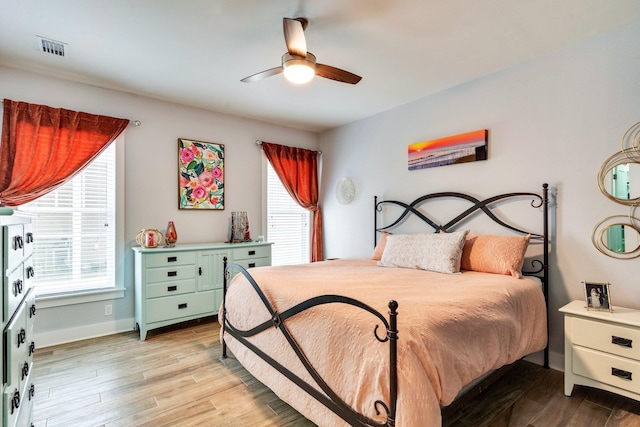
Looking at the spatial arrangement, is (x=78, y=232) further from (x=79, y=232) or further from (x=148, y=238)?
(x=148, y=238)

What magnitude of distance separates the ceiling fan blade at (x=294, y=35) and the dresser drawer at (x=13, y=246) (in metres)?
1.77

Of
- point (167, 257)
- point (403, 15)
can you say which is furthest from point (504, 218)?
point (167, 257)

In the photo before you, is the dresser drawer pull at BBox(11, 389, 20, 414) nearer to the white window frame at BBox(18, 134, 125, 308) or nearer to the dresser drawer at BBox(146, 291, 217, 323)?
the dresser drawer at BBox(146, 291, 217, 323)

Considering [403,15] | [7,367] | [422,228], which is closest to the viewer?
[7,367]

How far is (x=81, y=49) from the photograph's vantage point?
2.63 metres

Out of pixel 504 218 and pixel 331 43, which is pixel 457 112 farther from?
pixel 331 43

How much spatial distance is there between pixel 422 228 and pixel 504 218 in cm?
88

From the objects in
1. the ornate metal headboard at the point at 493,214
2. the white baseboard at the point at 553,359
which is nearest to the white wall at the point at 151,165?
the ornate metal headboard at the point at 493,214

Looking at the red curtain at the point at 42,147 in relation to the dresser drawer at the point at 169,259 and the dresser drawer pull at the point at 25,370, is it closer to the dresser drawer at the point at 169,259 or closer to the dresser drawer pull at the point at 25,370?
the dresser drawer at the point at 169,259

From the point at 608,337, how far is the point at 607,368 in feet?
0.67

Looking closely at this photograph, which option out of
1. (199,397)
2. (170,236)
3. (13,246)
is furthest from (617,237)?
(170,236)

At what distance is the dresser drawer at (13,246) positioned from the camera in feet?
3.79

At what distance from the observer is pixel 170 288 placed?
3.37 metres

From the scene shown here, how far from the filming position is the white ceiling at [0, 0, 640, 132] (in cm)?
212
